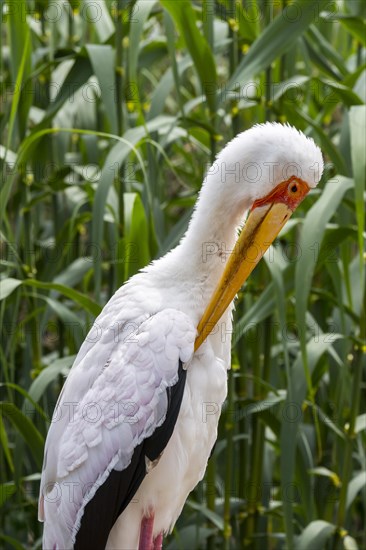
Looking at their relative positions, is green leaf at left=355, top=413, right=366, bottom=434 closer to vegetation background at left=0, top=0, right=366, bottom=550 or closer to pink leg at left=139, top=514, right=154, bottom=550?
vegetation background at left=0, top=0, right=366, bottom=550

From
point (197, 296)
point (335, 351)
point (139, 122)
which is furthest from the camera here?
point (335, 351)

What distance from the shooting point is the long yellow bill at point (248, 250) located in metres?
2.28

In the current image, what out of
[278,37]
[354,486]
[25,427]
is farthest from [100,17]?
[354,486]

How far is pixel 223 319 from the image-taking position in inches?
94.8

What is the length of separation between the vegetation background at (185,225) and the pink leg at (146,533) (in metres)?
0.37

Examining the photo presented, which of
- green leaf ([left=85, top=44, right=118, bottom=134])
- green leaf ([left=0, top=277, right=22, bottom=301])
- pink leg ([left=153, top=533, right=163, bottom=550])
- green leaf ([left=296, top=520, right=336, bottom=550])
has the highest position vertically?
green leaf ([left=85, top=44, right=118, bottom=134])

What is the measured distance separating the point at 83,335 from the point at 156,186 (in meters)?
0.43

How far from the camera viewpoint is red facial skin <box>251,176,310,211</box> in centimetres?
226

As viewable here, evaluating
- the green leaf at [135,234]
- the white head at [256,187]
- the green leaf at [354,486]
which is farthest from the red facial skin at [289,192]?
the green leaf at [354,486]

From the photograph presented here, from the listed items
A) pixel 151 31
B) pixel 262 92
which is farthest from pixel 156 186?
pixel 151 31

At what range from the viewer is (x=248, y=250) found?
7.49 feet

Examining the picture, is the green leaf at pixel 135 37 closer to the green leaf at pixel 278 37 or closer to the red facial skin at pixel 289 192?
the green leaf at pixel 278 37

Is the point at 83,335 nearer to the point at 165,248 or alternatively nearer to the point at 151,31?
the point at 165,248

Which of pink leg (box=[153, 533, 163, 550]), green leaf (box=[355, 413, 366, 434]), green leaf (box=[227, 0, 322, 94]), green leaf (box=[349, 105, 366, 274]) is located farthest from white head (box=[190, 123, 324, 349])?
green leaf (box=[355, 413, 366, 434])
